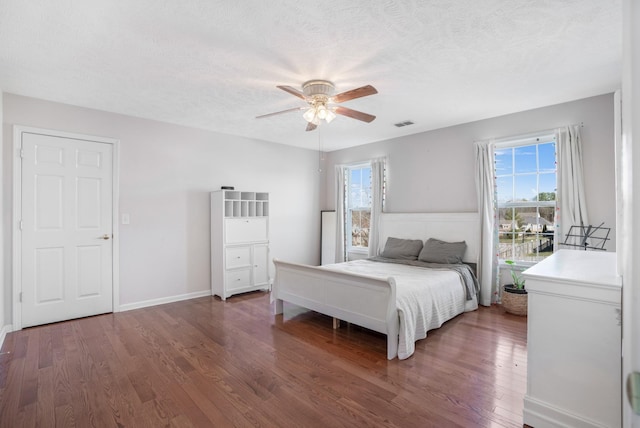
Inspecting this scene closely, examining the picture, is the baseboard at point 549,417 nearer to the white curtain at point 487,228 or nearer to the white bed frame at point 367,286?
the white bed frame at point 367,286

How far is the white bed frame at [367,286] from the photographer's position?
9.41ft

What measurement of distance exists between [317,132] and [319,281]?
2722mm

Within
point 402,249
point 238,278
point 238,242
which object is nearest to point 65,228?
point 238,242

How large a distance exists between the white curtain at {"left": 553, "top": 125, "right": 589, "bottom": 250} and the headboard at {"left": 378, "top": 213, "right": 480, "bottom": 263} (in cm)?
93

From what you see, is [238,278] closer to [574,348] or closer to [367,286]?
[367,286]

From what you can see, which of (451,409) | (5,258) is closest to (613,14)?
(451,409)

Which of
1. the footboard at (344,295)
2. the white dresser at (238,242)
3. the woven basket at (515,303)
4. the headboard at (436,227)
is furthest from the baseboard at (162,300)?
the woven basket at (515,303)

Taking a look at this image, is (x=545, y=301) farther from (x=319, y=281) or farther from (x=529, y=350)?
(x=319, y=281)

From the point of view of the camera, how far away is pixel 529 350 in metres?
1.96

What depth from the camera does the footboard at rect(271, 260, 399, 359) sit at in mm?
2818

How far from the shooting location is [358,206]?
640 cm

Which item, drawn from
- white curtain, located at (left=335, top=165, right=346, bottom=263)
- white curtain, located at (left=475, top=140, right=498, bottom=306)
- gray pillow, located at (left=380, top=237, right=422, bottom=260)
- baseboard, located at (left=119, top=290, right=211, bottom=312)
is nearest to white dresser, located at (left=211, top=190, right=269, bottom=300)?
baseboard, located at (left=119, top=290, right=211, bottom=312)

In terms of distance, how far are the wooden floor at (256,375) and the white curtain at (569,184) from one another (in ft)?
4.34

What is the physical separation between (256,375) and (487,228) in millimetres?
3488
